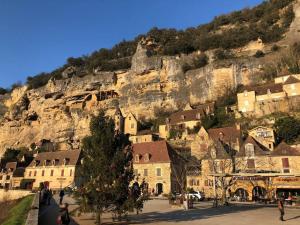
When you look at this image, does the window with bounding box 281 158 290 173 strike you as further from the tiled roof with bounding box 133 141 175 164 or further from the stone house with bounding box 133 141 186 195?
the tiled roof with bounding box 133 141 175 164

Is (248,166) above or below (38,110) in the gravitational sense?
below

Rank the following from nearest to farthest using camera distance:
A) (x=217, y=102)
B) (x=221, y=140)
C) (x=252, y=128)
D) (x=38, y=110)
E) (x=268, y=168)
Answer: (x=268, y=168)
(x=221, y=140)
(x=252, y=128)
(x=217, y=102)
(x=38, y=110)

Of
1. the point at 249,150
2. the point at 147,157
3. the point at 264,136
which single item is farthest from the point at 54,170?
the point at 264,136

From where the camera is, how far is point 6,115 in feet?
244

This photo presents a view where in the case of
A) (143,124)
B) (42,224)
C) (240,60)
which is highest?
(240,60)

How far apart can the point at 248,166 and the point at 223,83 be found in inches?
892

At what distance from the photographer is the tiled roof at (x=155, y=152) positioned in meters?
32.9

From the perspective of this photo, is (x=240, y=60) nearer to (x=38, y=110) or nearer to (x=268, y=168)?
(x=268, y=168)

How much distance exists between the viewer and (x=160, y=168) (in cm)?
3241

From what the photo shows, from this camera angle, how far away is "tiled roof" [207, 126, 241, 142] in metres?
35.1

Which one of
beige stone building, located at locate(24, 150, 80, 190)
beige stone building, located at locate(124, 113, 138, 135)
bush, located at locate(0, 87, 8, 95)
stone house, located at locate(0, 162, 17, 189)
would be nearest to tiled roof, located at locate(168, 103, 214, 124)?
beige stone building, located at locate(124, 113, 138, 135)

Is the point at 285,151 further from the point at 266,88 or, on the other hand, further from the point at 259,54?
the point at 259,54

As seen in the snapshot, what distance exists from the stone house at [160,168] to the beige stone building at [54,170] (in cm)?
1275

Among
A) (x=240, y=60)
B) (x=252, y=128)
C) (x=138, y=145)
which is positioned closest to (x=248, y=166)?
(x=252, y=128)
